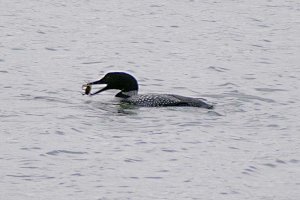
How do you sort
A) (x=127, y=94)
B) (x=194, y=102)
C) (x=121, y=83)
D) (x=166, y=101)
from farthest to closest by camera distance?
(x=121, y=83) → (x=127, y=94) → (x=166, y=101) → (x=194, y=102)

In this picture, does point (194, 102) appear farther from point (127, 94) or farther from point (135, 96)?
point (127, 94)

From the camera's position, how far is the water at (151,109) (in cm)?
1281

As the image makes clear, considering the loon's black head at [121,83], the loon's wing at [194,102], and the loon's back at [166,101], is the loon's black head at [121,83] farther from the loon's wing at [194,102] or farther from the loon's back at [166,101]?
the loon's wing at [194,102]

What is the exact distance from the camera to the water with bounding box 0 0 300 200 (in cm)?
1281

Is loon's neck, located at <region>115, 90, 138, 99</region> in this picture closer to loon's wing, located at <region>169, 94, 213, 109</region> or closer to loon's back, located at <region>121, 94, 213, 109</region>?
loon's back, located at <region>121, 94, 213, 109</region>

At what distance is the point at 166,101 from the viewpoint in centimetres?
1667

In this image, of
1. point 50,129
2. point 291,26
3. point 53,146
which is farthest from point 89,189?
point 291,26

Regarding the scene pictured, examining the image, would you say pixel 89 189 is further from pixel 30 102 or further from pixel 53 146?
pixel 30 102

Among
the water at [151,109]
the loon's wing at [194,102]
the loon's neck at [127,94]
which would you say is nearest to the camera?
the water at [151,109]

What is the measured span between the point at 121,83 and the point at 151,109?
1106 mm

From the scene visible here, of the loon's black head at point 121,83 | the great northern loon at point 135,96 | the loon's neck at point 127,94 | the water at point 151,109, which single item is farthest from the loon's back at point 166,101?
the loon's black head at point 121,83

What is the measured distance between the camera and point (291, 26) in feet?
84.4

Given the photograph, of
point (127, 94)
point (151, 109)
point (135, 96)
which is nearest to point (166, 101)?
point (151, 109)

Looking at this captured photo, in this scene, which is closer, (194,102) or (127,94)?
(194,102)
